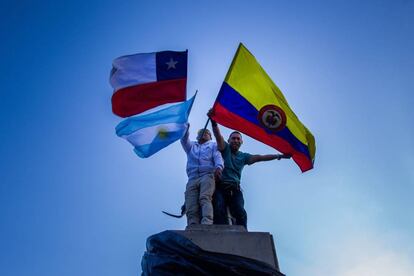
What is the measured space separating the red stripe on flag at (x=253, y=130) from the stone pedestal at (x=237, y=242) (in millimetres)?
2380

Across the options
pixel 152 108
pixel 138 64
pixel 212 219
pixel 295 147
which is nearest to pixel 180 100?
pixel 152 108

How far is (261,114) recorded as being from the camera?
18.1ft

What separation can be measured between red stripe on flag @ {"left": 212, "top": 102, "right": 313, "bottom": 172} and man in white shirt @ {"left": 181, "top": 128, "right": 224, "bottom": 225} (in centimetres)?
38

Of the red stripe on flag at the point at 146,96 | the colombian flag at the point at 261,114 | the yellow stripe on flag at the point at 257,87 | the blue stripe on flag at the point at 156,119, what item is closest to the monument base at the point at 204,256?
the colombian flag at the point at 261,114

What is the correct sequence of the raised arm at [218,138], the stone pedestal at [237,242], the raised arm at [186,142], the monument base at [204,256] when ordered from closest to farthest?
the monument base at [204,256] < the stone pedestal at [237,242] < the raised arm at [218,138] < the raised arm at [186,142]

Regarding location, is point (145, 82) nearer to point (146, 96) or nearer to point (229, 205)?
point (146, 96)

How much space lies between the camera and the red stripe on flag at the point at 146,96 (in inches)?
222

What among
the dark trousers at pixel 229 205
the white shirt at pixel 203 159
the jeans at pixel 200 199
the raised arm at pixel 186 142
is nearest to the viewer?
the jeans at pixel 200 199

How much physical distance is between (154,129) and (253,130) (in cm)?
145

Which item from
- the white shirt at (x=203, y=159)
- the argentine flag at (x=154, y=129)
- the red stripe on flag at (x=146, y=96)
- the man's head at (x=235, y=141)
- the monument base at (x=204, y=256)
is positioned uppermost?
the red stripe on flag at (x=146, y=96)

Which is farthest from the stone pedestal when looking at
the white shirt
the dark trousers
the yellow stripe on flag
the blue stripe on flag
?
the yellow stripe on flag

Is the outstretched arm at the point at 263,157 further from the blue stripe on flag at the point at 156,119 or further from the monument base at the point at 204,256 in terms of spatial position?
the monument base at the point at 204,256

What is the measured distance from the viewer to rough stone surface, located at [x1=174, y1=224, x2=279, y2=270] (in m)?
3.09

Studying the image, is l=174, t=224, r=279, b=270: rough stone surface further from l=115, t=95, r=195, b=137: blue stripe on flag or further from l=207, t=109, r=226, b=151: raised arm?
l=115, t=95, r=195, b=137: blue stripe on flag
